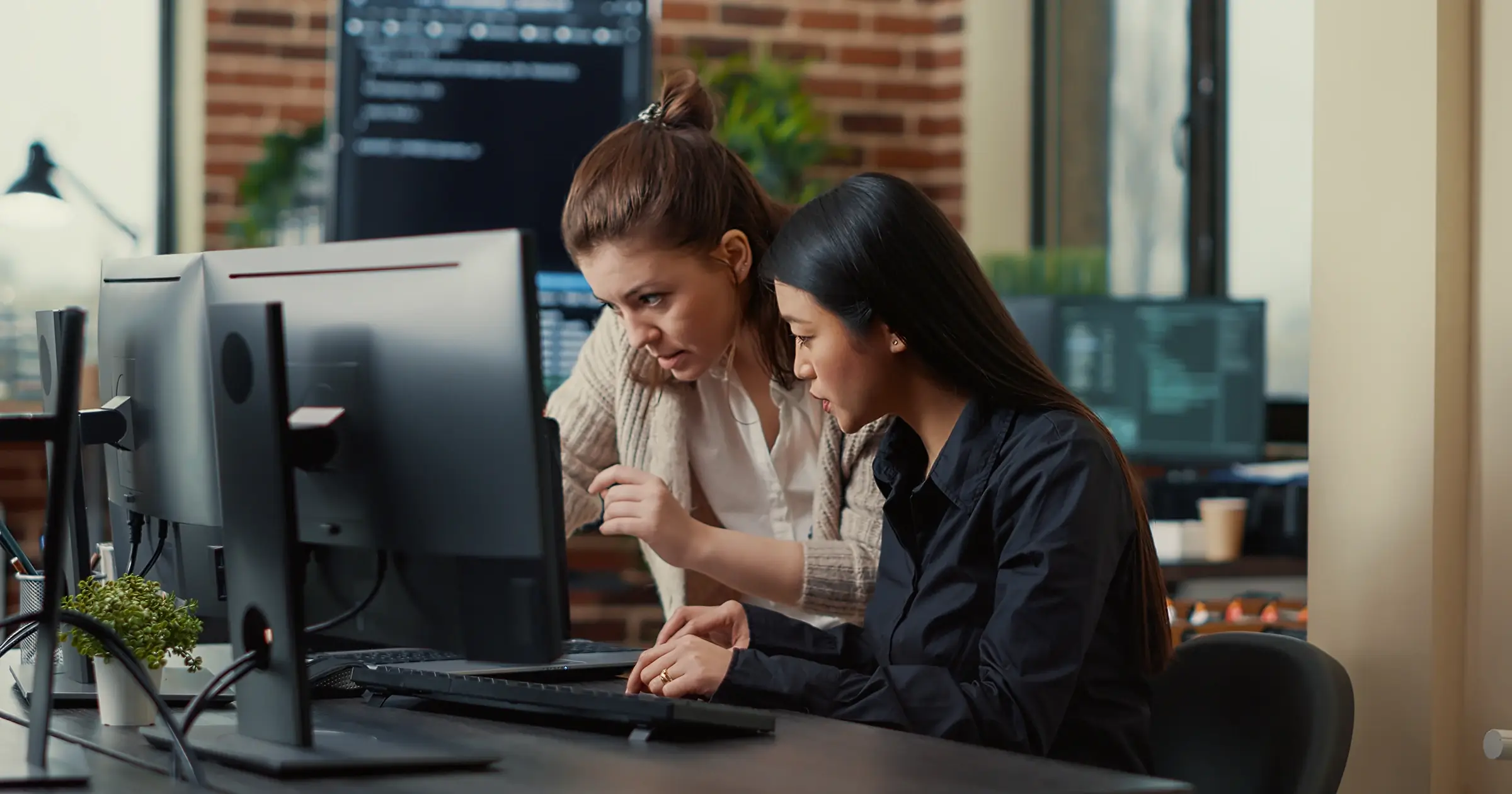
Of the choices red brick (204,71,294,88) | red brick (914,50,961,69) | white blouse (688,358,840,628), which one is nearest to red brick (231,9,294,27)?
red brick (204,71,294,88)

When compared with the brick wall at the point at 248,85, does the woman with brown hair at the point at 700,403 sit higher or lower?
lower

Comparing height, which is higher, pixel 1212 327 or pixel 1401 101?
pixel 1401 101

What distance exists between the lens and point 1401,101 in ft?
5.56

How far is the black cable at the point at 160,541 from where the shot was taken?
1.51 metres

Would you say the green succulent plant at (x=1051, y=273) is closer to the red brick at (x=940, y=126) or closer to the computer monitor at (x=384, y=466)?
the red brick at (x=940, y=126)

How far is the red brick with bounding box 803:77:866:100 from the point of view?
176 inches

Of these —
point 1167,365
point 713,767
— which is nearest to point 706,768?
point 713,767

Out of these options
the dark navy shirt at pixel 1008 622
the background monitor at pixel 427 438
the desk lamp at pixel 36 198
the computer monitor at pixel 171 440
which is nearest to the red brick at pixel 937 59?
the desk lamp at pixel 36 198

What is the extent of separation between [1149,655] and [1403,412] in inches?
17.9

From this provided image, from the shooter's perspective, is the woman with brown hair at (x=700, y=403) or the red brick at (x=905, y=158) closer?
the woman with brown hair at (x=700, y=403)

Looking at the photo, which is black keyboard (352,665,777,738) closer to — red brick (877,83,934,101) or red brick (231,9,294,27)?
red brick (231,9,294,27)

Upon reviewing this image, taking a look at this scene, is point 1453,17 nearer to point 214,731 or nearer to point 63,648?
point 214,731

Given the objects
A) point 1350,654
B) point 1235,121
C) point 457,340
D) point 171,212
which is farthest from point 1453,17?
point 171,212

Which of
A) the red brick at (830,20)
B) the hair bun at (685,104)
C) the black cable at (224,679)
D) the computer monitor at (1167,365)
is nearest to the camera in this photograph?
the black cable at (224,679)
